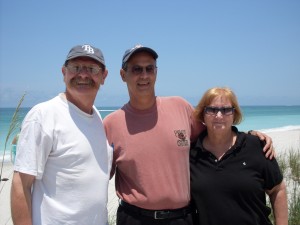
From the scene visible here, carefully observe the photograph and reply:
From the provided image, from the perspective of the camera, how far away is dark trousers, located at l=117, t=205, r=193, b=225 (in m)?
3.11

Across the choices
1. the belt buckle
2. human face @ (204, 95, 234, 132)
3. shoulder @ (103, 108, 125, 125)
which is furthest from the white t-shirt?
human face @ (204, 95, 234, 132)

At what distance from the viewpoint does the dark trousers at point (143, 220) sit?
3.11m

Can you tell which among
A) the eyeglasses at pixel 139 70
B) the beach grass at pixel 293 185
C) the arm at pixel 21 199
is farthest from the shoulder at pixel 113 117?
the beach grass at pixel 293 185

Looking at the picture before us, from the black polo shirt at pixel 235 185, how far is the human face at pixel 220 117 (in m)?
0.22

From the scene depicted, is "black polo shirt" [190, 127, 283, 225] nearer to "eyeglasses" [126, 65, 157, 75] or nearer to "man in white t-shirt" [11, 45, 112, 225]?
"man in white t-shirt" [11, 45, 112, 225]

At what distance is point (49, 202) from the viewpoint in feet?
8.24

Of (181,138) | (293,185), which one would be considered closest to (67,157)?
(181,138)

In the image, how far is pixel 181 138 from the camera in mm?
3320

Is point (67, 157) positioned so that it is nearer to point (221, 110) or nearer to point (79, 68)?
point (79, 68)

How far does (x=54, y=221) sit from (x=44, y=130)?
738 millimetres

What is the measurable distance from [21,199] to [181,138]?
1653 mm

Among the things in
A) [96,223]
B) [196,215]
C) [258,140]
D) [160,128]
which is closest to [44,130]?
[96,223]

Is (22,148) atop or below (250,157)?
atop

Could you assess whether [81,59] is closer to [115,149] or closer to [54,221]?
[115,149]
